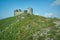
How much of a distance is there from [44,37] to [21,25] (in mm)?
9484

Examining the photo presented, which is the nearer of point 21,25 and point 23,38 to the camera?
point 23,38

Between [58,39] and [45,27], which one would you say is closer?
[58,39]

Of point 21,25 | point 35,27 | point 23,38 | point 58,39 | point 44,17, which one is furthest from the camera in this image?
point 44,17

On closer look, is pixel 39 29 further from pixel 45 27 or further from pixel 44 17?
pixel 44 17

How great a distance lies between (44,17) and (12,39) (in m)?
11.4

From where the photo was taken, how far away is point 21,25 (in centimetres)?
4388

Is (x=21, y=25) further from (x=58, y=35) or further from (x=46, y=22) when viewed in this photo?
(x=58, y=35)

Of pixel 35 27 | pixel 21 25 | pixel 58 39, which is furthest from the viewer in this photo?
pixel 21 25

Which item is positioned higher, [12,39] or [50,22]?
[50,22]

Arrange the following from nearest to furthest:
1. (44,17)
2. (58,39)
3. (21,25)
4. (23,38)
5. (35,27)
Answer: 1. (58,39)
2. (23,38)
3. (35,27)
4. (21,25)
5. (44,17)

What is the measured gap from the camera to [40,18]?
46438 millimetres

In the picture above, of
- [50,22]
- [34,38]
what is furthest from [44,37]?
[50,22]

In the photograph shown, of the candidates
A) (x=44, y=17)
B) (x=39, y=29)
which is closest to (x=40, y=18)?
(x=44, y=17)

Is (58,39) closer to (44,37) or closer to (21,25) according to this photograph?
(44,37)
